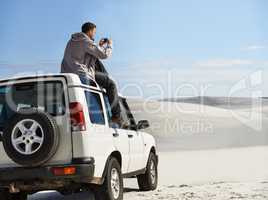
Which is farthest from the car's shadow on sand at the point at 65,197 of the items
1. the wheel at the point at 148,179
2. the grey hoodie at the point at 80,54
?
the grey hoodie at the point at 80,54

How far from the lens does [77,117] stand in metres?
6.50

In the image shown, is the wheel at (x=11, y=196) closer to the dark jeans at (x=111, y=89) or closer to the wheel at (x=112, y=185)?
the wheel at (x=112, y=185)

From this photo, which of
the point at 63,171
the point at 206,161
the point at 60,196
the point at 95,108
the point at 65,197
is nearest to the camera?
the point at 63,171

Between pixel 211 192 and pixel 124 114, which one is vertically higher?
pixel 124 114

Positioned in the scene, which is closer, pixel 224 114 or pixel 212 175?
pixel 212 175

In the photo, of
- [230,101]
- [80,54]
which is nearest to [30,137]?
[80,54]

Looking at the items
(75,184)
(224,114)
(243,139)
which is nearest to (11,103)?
(75,184)

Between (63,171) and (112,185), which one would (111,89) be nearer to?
(112,185)

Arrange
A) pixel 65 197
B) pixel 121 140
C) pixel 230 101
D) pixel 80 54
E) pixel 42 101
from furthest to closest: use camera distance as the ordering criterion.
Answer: pixel 230 101 < pixel 65 197 < pixel 80 54 < pixel 121 140 < pixel 42 101

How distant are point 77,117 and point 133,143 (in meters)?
2.39

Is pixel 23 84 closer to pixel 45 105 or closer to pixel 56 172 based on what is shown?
pixel 45 105

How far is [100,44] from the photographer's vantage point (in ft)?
29.6

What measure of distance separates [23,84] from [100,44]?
95.5 inches

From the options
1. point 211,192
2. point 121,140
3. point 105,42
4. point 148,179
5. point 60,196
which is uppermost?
point 105,42
